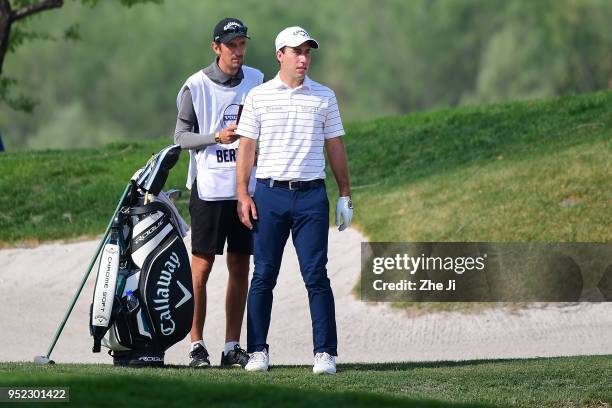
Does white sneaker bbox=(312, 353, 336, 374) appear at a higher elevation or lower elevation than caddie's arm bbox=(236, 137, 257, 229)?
lower

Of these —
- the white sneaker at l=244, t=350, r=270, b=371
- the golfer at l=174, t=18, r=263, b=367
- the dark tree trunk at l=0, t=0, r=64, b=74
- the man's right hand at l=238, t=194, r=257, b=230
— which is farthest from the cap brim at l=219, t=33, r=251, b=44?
the dark tree trunk at l=0, t=0, r=64, b=74

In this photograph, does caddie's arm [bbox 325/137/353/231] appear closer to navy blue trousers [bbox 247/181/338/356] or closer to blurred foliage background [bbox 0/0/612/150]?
navy blue trousers [bbox 247/181/338/356]

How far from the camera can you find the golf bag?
8.88 meters

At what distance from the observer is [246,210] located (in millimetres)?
8797

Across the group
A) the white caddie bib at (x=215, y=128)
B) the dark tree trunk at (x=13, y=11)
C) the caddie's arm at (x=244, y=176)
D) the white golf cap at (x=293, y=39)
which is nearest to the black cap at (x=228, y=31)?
the white caddie bib at (x=215, y=128)

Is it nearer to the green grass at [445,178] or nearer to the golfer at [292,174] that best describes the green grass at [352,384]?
the golfer at [292,174]

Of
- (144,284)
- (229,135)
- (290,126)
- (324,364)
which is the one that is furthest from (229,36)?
(324,364)

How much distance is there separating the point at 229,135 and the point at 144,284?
106 centimetres

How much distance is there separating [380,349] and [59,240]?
17.9 ft

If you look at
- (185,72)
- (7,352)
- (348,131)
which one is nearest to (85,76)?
(185,72)

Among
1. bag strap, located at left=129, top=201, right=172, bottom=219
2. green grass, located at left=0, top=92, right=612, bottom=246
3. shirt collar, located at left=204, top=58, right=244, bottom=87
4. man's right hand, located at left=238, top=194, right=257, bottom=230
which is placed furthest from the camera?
green grass, located at left=0, top=92, right=612, bottom=246

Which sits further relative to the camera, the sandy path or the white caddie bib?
the sandy path

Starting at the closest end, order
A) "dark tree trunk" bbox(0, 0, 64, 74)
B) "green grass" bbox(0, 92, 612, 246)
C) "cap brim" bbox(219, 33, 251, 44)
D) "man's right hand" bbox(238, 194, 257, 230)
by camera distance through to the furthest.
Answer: "man's right hand" bbox(238, 194, 257, 230) → "cap brim" bbox(219, 33, 251, 44) → "green grass" bbox(0, 92, 612, 246) → "dark tree trunk" bbox(0, 0, 64, 74)

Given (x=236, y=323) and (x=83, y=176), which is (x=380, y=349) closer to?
(x=236, y=323)
